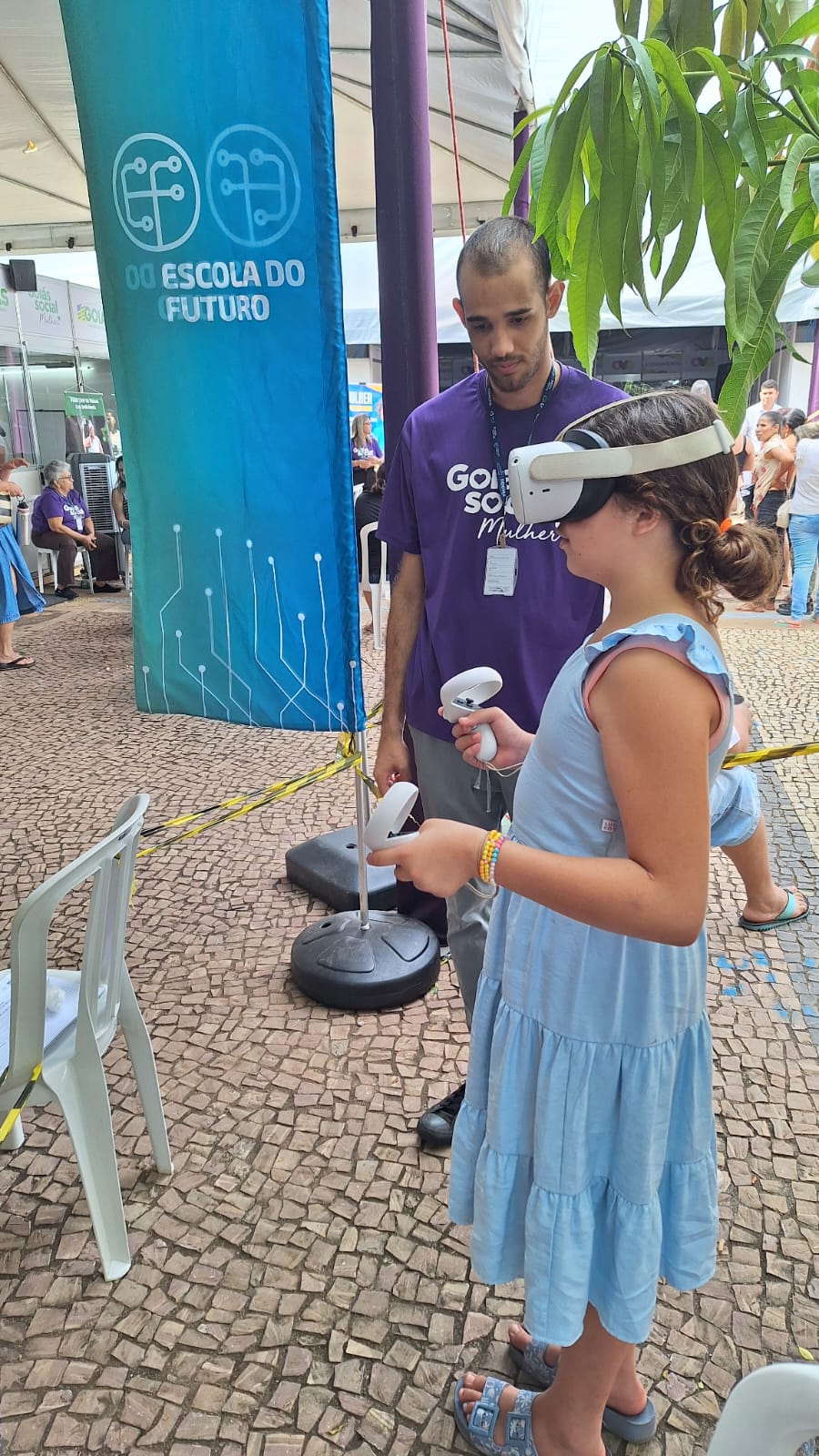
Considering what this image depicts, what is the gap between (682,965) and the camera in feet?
4.18

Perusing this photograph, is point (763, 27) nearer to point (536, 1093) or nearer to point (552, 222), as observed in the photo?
point (552, 222)

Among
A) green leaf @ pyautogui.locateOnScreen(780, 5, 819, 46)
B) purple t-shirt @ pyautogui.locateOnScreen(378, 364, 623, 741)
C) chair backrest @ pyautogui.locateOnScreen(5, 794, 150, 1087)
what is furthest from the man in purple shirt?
green leaf @ pyautogui.locateOnScreen(780, 5, 819, 46)

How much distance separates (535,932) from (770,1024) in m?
1.93

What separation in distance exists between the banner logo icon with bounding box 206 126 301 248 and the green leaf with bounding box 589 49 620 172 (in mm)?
1459

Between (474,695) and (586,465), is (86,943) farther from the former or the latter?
(586,465)

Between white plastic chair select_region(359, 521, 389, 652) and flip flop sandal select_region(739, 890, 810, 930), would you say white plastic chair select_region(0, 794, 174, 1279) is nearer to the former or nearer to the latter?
flip flop sandal select_region(739, 890, 810, 930)

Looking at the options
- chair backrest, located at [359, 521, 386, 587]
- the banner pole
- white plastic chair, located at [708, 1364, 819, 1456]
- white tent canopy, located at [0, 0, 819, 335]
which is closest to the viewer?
white plastic chair, located at [708, 1364, 819, 1456]

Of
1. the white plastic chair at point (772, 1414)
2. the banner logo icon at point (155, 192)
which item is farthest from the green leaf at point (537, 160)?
the banner logo icon at point (155, 192)

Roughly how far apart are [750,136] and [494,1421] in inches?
75.8

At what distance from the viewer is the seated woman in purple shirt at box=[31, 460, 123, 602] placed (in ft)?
34.0

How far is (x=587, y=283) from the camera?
101cm

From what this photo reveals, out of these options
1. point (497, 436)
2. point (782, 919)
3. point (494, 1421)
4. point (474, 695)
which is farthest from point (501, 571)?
point (782, 919)

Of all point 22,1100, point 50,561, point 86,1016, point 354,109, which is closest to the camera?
point 22,1100

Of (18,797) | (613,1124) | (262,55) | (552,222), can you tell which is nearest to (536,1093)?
(613,1124)
